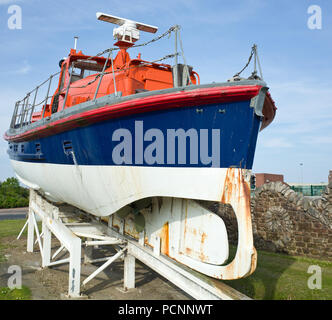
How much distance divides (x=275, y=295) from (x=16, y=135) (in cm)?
672

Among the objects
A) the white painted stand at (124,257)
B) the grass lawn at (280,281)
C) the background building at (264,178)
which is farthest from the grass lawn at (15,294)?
the background building at (264,178)

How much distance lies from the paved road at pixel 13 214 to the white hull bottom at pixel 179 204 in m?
14.0

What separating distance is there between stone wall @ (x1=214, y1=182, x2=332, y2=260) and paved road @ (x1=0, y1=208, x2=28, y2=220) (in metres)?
12.6

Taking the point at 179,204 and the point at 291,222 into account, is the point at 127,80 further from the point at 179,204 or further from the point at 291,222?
the point at 291,222

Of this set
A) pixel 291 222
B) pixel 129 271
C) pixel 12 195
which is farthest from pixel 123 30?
pixel 12 195

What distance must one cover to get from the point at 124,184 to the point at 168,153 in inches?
32.6

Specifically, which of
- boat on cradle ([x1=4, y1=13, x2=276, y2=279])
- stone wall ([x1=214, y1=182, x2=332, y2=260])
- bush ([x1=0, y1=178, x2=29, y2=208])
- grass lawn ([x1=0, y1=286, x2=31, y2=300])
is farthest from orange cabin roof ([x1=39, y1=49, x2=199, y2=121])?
bush ([x1=0, y1=178, x2=29, y2=208])

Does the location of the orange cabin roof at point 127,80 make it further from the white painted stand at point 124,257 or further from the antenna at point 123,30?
the white painted stand at point 124,257

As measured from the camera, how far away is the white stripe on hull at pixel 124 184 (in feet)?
11.6

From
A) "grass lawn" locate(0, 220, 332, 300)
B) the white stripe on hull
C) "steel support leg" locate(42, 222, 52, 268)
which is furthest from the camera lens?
"steel support leg" locate(42, 222, 52, 268)

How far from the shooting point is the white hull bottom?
340cm

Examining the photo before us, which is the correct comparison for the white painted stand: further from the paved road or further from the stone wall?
the paved road

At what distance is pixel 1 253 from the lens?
920cm

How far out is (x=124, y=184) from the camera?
13.8 ft
